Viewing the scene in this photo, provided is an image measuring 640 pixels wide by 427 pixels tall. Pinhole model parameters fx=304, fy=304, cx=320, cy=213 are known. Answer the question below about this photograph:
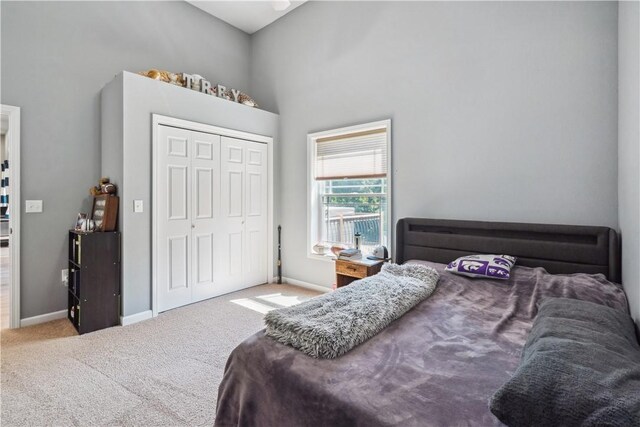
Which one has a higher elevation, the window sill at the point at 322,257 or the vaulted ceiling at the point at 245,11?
Result: the vaulted ceiling at the point at 245,11

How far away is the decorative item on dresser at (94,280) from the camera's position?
277 centimetres

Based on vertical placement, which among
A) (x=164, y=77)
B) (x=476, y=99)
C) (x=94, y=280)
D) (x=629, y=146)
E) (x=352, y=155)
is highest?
(x=164, y=77)

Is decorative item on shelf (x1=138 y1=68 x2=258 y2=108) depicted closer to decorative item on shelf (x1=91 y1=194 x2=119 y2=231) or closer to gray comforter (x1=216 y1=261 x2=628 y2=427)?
decorative item on shelf (x1=91 y1=194 x2=119 y2=231)

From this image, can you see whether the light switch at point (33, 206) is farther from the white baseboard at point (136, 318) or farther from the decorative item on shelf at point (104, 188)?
the white baseboard at point (136, 318)

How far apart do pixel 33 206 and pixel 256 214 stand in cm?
231

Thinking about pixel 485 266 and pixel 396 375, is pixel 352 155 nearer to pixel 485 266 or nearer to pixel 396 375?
pixel 485 266

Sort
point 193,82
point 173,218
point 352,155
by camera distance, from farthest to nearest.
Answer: point 352,155 → point 193,82 → point 173,218

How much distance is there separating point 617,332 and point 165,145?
147 inches

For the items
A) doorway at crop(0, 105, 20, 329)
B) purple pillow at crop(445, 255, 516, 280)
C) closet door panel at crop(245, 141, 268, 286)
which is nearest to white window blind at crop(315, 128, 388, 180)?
closet door panel at crop(245, 141, 268, 286)

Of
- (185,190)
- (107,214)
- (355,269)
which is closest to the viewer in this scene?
(107,214)

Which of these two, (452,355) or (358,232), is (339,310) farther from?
(358,232)

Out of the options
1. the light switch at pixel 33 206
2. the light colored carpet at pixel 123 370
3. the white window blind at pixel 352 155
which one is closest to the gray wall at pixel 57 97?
the light switch at pixel 33 206

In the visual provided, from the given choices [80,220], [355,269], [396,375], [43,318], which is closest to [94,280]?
[80,220]

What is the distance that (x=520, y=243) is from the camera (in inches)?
97.6
